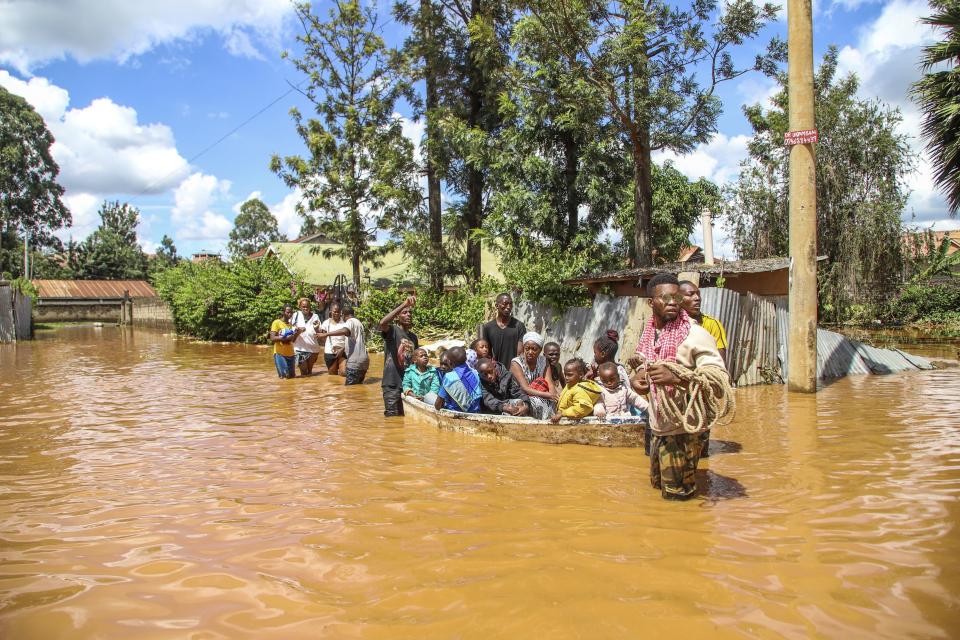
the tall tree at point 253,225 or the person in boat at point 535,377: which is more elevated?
the tall tree at point 253,225

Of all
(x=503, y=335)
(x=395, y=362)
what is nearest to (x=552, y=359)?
(x=503, y=335)

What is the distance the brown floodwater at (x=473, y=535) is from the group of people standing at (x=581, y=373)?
50cm

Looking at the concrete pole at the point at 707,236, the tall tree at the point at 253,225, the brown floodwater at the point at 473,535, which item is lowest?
the brown floodwater at the point at 473,535

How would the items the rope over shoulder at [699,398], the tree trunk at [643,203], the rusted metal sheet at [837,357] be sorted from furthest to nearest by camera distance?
the tree trunk at [643,203], the rusted metal sheet at [837,357], the rope over shoulder at [699,398]

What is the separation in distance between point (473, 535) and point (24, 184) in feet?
213

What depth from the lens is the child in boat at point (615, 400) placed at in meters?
7.07

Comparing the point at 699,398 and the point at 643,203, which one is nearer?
the point at 699,398

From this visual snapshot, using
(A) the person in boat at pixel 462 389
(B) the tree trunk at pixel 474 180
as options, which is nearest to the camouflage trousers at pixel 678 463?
(A) the person in boat at pixel 462 389

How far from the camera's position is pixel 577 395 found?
7090 millimetres

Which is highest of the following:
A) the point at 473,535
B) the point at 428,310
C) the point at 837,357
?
the point at 428,310

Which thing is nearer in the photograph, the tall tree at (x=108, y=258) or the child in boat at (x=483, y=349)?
the child in boat at (x=483, y=349)

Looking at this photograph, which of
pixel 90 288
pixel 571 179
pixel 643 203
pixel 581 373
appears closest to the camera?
pixel 581 373

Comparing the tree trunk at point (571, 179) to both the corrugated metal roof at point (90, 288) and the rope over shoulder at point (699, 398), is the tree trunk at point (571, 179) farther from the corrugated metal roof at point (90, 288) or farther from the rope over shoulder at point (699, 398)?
the corrugated metal roof at point (90, 288)

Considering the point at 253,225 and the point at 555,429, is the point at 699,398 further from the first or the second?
the point at 253,225
